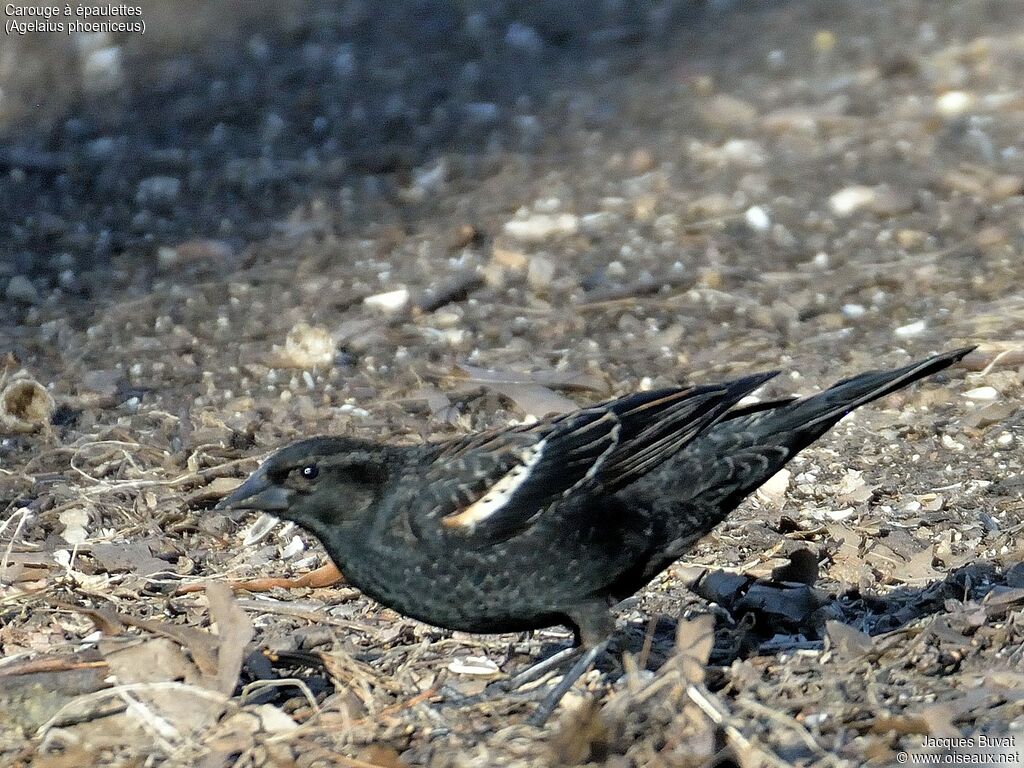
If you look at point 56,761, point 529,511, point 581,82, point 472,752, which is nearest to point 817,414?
point 529,511

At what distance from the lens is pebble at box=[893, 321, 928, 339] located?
23.2 ft

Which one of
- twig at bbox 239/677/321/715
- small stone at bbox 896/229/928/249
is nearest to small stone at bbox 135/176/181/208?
small stone at bbox 896/229/928/249

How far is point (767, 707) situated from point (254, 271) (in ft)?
16.9

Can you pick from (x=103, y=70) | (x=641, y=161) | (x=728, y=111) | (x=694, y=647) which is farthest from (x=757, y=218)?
(x=103, y=70)

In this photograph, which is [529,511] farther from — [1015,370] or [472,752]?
[1015,370]

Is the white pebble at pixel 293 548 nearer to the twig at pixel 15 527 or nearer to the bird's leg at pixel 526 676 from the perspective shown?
the twig at pixel 15 527

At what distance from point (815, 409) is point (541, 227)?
13.4 ft

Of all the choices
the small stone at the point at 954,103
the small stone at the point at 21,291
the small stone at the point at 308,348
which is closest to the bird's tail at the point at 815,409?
the small stone at the point at 308,348

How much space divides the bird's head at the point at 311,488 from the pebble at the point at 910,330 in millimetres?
3454

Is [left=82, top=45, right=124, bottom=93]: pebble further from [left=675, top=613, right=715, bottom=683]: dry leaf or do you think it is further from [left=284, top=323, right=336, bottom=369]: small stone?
[left=675, top=613, right=715, bottom=683]: dry leaf

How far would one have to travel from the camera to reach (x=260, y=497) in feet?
14.9

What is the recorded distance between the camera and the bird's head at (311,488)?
4543 millimetres

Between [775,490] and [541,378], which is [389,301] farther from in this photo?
[775,490]

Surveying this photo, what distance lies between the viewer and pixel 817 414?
483cm
